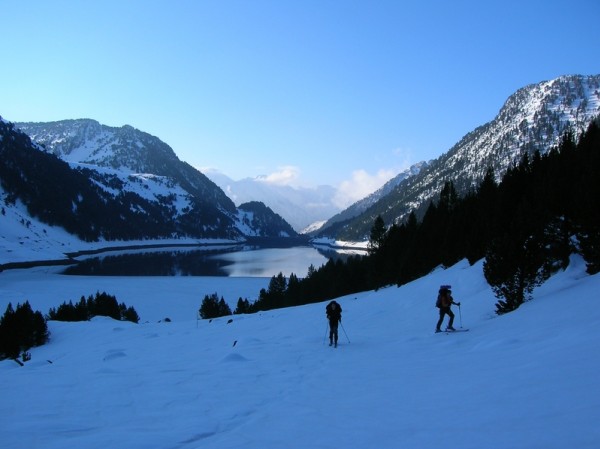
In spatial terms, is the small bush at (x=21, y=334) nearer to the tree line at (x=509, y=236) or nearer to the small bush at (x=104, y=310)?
the small bush at (x=104, y=310)

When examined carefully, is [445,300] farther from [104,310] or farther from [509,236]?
[104,310]

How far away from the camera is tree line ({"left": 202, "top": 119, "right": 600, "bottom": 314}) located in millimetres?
18219

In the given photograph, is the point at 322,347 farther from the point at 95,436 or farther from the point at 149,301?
the point at 149,301

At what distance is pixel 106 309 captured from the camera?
194ft

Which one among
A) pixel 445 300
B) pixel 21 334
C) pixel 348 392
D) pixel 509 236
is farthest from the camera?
pixel 21 334

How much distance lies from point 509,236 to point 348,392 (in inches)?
496

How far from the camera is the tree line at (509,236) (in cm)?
1822

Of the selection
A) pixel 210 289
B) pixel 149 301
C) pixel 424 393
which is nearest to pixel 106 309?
pixel 149 301

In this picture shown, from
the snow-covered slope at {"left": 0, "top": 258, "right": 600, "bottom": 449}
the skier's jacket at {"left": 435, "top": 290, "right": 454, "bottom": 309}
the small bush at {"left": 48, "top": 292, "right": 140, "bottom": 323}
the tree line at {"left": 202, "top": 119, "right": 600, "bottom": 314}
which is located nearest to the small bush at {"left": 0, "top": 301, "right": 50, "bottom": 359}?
the snow-covered slope at {"left": 0, "top": 258, "right": 600, "bottom": 449}

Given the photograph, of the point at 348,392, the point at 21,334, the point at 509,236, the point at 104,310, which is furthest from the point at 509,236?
the point at 104,310

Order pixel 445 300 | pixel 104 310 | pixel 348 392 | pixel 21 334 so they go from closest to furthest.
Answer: pixel 348 392, pixel 445 300, pixel 21 334, pixel 104 310

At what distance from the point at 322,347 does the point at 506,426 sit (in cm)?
1180

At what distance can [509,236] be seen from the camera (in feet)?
61.1

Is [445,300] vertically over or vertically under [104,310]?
over
